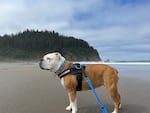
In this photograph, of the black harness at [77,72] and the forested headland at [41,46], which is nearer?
the black harness at [77,72]

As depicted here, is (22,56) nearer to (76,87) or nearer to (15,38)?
(15,38)

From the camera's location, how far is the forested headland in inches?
3103

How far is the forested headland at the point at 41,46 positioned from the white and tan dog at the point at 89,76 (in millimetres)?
69411

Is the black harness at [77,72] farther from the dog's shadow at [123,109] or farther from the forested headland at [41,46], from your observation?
the forested headland at [41,46]

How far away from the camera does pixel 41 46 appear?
3300 inches

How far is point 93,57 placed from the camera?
90188mm

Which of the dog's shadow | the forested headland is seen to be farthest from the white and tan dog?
the forested headland

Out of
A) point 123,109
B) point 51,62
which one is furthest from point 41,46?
point 51,62

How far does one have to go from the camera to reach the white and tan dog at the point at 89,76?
4.75 m

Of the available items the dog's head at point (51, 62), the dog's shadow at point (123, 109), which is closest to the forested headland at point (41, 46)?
the dog's shadow at point (123, 109)

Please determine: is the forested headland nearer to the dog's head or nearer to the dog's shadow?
the dog's shadow

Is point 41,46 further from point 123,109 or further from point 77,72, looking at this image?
point 77,72

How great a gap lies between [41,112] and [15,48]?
263 ft

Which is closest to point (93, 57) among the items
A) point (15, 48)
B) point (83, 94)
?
point (15, 48)
